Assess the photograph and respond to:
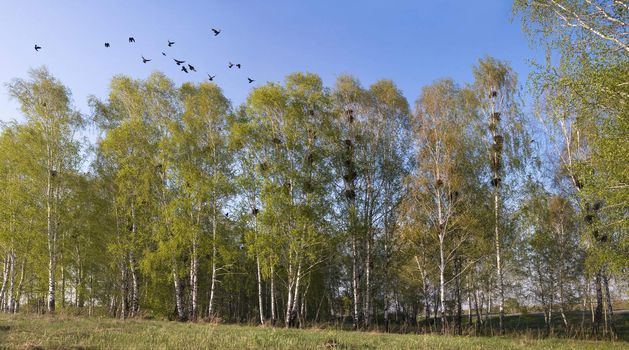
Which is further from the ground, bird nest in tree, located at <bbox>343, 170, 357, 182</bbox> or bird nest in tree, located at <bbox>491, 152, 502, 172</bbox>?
bird nest in tree, located at <bbox>491, 152, 502, 172</bbox>

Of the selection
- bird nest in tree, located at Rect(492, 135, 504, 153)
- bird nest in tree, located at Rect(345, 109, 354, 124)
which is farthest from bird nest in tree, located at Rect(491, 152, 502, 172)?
bird nest in tree, located at Rect(345, 109, 354, 124)

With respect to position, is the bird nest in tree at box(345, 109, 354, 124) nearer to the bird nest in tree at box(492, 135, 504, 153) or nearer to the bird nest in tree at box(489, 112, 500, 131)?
the bird nest in tree at box(489, 112, 500, 131)

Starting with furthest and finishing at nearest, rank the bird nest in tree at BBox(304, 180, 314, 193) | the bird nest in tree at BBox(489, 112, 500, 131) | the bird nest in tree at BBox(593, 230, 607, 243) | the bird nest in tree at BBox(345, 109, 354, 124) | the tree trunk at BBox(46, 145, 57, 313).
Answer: the bird nest in tree at BBox(345, 109, 354, 124) < the bird nest in tree at BBox(489, 112, 500, 131) < the bird nest in tree at BBox(304, 180, 314, 193) < the tree trunk at BBox(46, 145, 57, 313) < the bird nest in tree at BBox(593, 230, 607, 243)

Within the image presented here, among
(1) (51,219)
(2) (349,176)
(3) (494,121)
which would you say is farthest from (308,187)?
(1) (51,219)

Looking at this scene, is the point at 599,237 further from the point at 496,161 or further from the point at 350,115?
Result: the point at 350,115

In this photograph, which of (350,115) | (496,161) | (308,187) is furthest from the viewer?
(350,115)

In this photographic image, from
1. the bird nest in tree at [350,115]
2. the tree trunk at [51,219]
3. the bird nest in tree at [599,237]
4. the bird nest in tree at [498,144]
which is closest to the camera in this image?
the bird nest in tree at [599,237]

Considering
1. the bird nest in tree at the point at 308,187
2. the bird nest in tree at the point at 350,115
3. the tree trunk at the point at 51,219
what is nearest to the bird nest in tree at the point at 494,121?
the bird nest in tree at the point at 350,115

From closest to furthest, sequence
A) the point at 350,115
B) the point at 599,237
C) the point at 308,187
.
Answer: the point at 599,237 < the point at 308,187 < the point at 350,115

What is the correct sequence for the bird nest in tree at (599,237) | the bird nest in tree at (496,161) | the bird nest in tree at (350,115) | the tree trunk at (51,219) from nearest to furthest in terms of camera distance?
the bird nest in tree at (599,237)
the tree trunk at (51,219)
the bird nest in tree at (496,161)
the bird nest in tree at (350,115)

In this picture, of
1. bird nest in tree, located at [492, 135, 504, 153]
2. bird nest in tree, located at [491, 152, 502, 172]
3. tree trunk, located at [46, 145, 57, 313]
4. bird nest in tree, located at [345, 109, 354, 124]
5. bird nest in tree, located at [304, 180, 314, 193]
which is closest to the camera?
tree trunk, located at [46, 145, 57, 313]

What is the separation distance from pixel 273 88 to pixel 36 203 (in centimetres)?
1569

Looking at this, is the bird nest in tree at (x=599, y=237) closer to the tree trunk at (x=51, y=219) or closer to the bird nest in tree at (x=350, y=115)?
the bird nest in tree at (x=350, y=115)

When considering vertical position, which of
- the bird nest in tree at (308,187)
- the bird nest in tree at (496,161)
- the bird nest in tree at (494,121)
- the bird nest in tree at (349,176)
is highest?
the bird nest in tree at (494,121)
